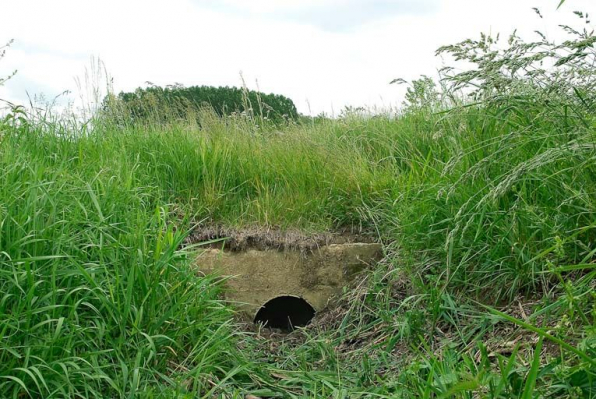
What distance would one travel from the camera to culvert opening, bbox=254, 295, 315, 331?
4.57m

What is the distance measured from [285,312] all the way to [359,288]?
2.83ft

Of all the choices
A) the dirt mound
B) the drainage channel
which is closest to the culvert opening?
the drainage channel

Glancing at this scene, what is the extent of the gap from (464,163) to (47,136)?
3.10 m

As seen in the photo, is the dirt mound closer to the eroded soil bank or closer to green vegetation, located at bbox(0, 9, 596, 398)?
the eroded soil bank

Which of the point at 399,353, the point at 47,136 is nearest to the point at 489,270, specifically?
the point at 399,353

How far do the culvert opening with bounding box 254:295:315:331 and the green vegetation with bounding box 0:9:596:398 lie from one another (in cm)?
43

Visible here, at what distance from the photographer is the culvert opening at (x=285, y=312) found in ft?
15.0

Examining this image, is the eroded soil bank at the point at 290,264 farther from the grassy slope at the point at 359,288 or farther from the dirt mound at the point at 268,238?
the grassy slope at the point at 359,288

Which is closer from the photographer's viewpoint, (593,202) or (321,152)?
(593,202)

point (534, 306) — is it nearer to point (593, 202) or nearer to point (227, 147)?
point (593, 202)

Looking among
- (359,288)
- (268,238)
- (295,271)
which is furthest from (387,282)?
(268,238)

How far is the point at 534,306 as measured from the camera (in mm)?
2889

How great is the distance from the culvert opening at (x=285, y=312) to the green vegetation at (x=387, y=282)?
435mm

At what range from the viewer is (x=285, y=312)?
471 cm
